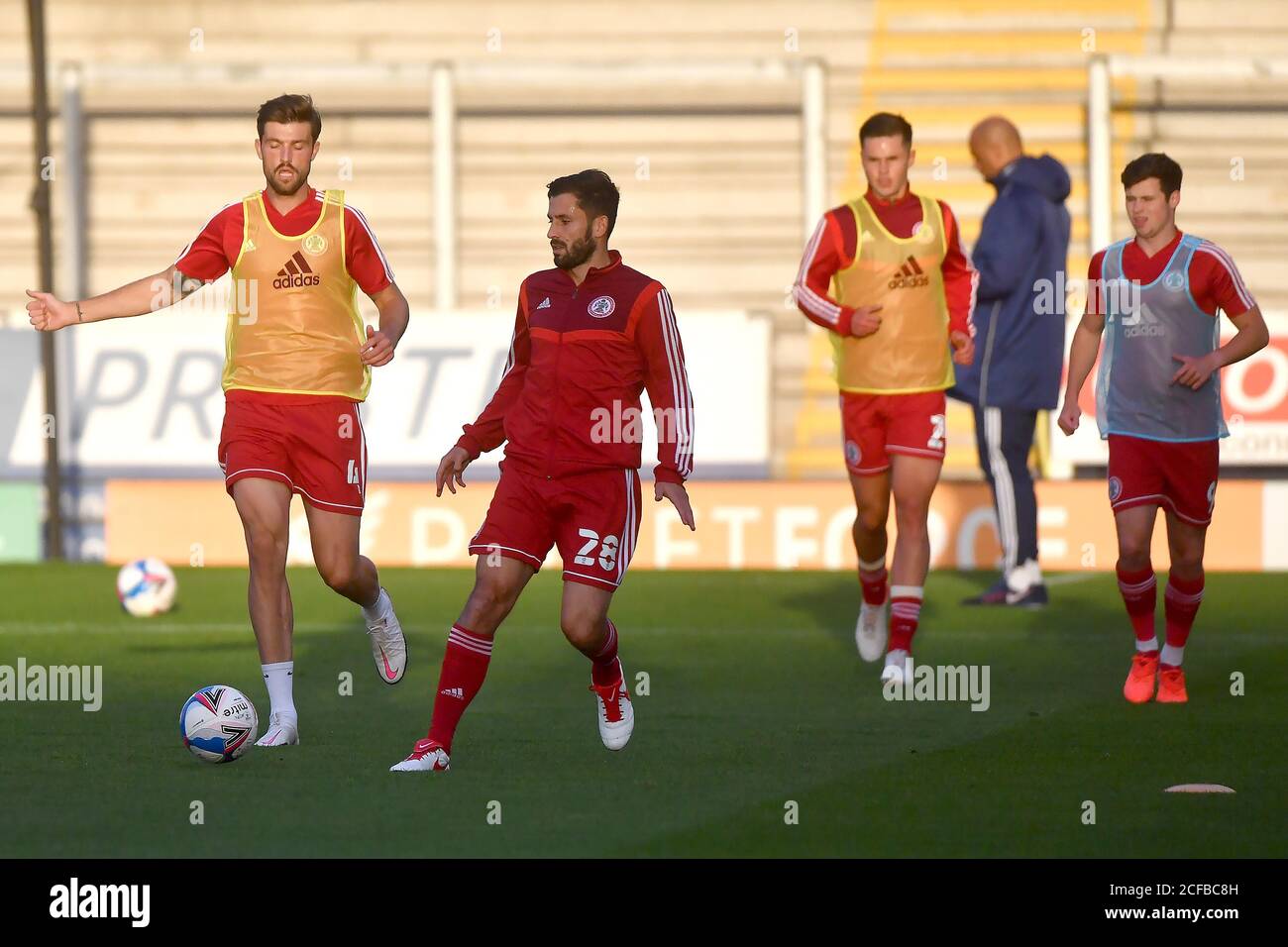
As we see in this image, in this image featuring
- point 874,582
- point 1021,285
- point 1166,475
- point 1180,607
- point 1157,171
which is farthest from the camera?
point 1021,285

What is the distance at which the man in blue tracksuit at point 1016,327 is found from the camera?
35.6ft

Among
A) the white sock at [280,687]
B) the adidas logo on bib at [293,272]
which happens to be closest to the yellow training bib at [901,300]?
the adidas logo on bib at [293,272]

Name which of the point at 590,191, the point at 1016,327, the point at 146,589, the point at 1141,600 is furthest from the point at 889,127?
the point at 146,589

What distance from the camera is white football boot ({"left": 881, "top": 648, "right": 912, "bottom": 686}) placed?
8.08 metres

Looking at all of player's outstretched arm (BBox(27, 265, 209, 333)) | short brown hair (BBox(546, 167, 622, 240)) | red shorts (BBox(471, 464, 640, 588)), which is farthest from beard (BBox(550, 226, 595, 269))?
player's outstretched arm (BBox(27, 265, 209, 333))

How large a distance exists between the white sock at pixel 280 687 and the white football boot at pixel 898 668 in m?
2.52

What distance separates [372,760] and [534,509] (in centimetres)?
94

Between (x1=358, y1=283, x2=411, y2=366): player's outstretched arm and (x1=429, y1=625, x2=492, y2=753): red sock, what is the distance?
0.99 m

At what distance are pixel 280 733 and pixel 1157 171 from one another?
3.71 metres

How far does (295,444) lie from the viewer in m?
6.78

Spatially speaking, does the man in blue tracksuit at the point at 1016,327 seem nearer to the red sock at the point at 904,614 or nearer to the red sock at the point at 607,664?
the red sock at the point at 904,614

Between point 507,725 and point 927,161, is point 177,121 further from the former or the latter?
point 507,725

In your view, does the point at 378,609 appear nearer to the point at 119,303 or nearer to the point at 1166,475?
the point at 119,303

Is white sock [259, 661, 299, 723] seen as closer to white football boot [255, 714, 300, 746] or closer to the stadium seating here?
white football boot [255, 714, 300, 746]
